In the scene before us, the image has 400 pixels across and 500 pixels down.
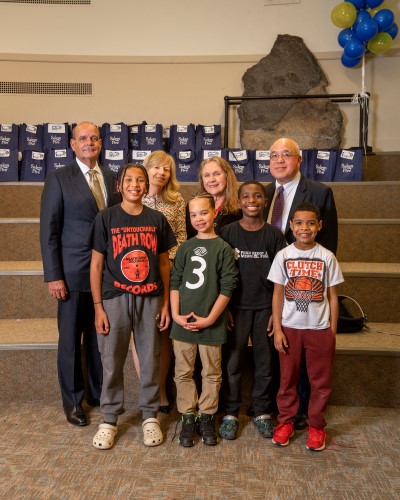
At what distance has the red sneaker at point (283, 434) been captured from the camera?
2275 mm

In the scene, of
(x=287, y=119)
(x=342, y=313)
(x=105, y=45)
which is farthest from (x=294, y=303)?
(x=105, y=45)

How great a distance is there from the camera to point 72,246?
2422 millimetres

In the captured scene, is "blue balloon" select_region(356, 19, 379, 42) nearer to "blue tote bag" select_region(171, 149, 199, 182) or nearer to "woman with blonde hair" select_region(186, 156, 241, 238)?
Answer: "blue tote bag" select_region(171, 149, 199, 182)

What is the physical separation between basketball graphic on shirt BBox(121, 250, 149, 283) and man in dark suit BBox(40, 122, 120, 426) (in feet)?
0.78

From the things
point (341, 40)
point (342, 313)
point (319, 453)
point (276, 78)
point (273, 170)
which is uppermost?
point (341, 40)

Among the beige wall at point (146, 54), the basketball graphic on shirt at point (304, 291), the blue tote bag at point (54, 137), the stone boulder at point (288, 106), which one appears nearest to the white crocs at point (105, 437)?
the basketball graphic on shirt at point (304, 291)

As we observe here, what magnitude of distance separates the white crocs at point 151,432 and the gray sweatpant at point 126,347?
3 cm

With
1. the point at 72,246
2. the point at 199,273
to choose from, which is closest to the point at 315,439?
the point at 199,273

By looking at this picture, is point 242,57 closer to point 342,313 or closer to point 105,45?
point 105,45

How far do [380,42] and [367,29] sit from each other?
233 millimetres

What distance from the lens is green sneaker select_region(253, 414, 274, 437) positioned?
7.73ft

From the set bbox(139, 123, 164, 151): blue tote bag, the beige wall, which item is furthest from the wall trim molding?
bbox(139, 123, 164, 151): blue tote bag

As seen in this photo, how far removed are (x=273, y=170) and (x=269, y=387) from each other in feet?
3.33

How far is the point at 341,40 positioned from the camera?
5316 mm
